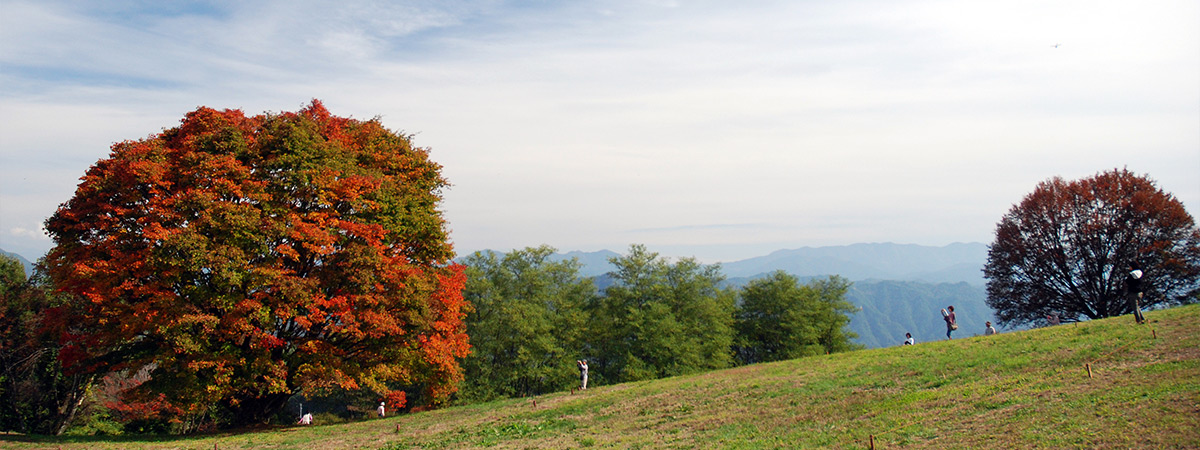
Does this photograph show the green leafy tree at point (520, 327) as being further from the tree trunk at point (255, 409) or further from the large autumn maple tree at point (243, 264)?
the large autumn maple tree at point (243, 264)

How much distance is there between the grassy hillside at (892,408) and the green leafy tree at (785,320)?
117 ft

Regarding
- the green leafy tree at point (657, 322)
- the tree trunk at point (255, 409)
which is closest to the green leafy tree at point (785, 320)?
the green leafy tree at point (657, 322)

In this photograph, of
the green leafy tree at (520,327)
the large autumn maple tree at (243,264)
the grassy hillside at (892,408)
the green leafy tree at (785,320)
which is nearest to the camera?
the grassy hillside at (892,408)

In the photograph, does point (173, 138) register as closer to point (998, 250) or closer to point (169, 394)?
point (169, 394)

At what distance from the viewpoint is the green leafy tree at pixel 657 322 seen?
5178 centimetres

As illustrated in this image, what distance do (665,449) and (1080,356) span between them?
12.2 metres

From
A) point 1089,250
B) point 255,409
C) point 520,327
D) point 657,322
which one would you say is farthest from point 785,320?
point 255,409

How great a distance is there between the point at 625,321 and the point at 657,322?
12.8 feet

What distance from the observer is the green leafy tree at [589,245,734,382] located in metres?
51.8

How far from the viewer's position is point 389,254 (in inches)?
1004

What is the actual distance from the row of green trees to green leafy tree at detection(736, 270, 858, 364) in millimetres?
111

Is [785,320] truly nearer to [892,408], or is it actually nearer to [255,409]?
[255,409]

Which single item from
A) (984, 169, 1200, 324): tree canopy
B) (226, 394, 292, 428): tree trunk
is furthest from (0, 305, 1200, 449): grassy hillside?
(984, 169, 1200, 324): tree canopy

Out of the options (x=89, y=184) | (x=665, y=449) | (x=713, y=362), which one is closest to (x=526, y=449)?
(x=665, y=449)
